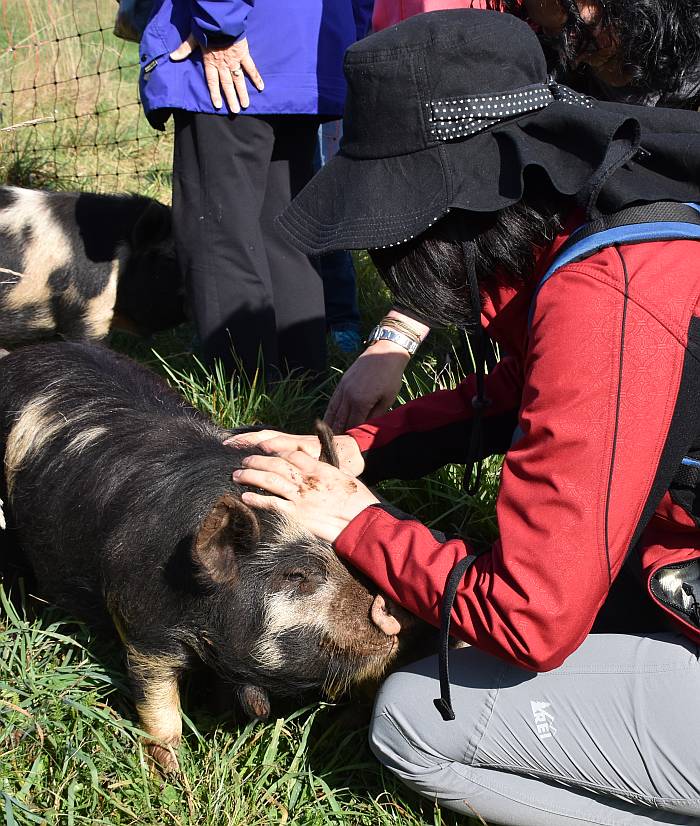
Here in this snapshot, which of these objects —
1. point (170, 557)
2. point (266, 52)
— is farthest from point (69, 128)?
point (170, 557)

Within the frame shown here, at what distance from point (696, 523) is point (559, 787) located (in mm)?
744

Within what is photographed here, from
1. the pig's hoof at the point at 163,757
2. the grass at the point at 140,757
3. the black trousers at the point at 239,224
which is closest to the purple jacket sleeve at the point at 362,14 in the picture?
the black trousers at the point at 239,224

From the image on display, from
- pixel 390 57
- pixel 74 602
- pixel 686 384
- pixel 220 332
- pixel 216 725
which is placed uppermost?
pixel 390 57

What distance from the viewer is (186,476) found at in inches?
100

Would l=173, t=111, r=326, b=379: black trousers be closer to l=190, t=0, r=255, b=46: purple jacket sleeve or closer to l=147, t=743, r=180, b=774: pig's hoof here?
l=190, t=0, r=255, b=46: purple jacket sleeve

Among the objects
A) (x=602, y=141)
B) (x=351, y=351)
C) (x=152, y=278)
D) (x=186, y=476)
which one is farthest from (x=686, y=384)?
(x=152, y=278)

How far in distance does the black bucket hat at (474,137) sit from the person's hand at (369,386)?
0.94 meters

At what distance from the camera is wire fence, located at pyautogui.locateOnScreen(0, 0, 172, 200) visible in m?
6.98

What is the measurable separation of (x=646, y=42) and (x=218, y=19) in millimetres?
1745

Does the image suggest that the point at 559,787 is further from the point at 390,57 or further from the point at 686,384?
the point at 390,57

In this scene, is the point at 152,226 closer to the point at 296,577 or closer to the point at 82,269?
the point at 82,269

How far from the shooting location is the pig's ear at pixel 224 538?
222 centimetres

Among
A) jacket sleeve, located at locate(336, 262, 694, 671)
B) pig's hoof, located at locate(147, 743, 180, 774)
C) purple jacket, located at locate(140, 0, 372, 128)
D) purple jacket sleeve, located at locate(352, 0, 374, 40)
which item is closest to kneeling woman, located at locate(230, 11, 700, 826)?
jacket sleeve, located at locate(336, 262, 694, 671)

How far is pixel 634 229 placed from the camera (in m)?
1.91
